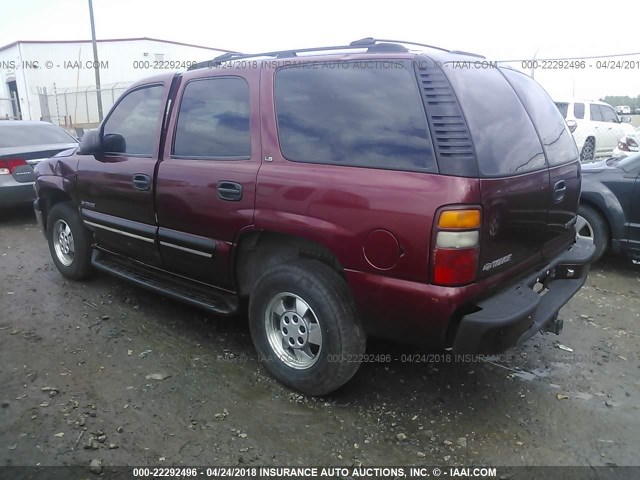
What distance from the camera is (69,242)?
484cm

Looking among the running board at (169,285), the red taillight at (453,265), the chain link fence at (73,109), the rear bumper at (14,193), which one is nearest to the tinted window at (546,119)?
the red taillight at (453,265)

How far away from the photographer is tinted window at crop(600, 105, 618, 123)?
45.1 feet

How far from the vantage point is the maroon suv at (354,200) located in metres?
2.41

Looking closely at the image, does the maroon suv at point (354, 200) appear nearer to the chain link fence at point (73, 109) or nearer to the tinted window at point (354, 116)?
the tinted window at point (354, 116)

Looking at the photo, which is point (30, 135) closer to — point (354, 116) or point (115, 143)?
point (115, 143)

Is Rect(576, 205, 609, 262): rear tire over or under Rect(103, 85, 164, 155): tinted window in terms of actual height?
under

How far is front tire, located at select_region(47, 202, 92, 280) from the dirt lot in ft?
2.20

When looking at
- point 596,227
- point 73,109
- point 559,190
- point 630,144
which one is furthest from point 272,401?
point 73,109

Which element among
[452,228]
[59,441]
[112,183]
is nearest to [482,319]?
[452,228]

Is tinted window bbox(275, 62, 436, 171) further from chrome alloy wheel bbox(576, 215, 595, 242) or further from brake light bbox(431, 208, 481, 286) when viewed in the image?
chrome alloy wheel bbox(576, 215, 595, 242)

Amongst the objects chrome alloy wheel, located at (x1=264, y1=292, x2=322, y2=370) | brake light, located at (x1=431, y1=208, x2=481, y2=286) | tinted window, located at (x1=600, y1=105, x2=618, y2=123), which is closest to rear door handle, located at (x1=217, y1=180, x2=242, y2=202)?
chrome alloy wheel, located at (x1=264, y1=292, x2=322, y2=370)

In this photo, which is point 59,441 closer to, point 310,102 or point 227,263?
point 227,263

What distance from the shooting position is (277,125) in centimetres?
299

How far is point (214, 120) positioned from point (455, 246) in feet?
6.13
